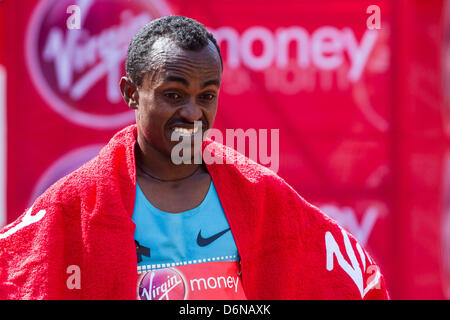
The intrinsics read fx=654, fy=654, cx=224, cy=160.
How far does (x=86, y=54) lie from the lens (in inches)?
150

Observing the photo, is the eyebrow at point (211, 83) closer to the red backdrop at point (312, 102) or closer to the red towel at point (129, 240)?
the red towel at point (129, 240)

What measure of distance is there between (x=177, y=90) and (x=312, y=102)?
7.45ft

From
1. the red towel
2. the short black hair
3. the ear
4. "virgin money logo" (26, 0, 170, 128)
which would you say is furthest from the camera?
"virgin money logo" (26, 0, 170, 128)

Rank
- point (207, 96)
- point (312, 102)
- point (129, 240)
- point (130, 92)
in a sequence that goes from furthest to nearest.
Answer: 1. point (312, 102)
2. point (130, 92)
3. point (207, 96)
4. point (129, 240)

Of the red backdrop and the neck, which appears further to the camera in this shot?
the red backdrop

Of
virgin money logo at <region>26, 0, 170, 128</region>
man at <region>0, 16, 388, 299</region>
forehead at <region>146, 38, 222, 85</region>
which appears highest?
virgin money logo at <region>26, 0, 170, 128</region>

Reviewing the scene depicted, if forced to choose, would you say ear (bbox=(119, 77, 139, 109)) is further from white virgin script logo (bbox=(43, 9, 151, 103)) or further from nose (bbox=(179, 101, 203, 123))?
white virgin script logo (bbox=(43, 9, 151, 103))

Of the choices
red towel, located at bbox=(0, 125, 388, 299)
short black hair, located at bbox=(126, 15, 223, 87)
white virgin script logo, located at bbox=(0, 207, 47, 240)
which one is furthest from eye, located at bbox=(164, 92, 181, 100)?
white virgin script logo, located at bbox=(0, 207, 47, 240)

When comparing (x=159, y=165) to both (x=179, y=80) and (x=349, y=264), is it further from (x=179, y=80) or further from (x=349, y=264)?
(x=349, y=264)

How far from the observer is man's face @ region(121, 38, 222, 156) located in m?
1.86

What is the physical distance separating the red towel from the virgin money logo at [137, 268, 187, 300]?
6 cm

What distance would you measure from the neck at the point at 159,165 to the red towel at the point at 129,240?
2.0 inches

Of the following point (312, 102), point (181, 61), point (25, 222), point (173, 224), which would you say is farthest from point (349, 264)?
point (312, 102)
